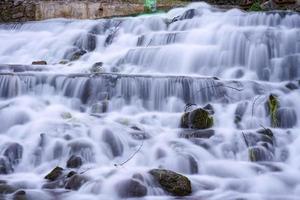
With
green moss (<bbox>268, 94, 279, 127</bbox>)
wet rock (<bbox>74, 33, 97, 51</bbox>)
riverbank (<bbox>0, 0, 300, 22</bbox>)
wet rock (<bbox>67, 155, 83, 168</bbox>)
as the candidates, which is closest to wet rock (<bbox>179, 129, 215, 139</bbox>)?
green moss (<bbox>268, 94, 279, 127</bbox>)

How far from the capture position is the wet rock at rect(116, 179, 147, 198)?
5.44m

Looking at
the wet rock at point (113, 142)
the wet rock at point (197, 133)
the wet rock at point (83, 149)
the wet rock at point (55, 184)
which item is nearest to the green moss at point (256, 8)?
the wet rock at point (197, 133)

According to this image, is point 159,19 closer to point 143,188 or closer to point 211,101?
point 211,101

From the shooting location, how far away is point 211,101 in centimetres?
801

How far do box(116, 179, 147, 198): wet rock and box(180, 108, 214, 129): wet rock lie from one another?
1.79m

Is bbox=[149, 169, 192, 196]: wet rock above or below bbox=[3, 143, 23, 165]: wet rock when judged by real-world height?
below

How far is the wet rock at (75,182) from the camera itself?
18.4 feet

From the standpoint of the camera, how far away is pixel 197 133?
22.6 feet

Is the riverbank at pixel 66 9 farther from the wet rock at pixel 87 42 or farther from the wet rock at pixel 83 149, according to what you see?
the wet rock at pixel 83 149

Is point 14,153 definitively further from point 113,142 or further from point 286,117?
point 286,117

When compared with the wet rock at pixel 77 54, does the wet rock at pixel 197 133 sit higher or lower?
lower

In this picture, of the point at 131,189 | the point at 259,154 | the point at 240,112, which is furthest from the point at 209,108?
the point at 131,189

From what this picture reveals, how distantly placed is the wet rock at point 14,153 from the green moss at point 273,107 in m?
3.41

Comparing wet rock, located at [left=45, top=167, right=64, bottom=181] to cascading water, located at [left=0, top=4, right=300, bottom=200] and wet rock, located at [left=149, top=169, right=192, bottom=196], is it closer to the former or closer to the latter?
cascading water, located at [left=0, top=4, right=300, bottom=200]
